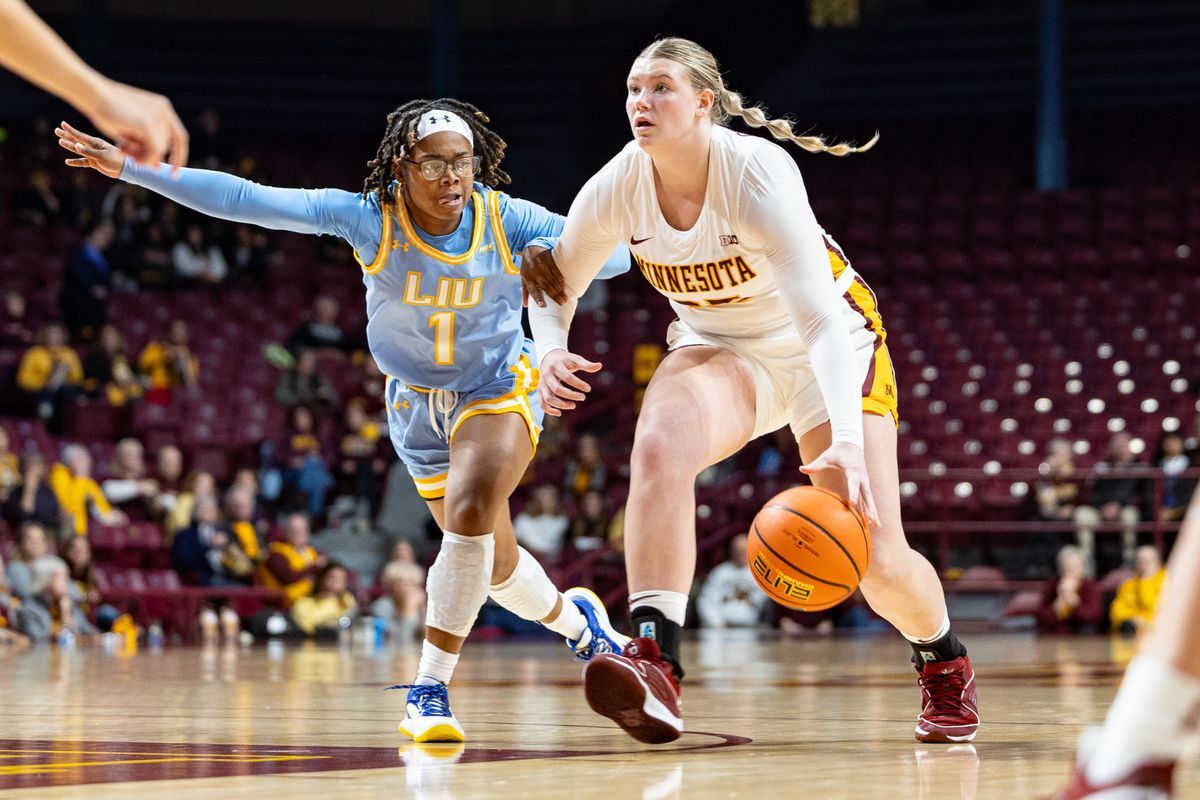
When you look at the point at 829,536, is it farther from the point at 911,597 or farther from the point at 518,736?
the point at 518,736

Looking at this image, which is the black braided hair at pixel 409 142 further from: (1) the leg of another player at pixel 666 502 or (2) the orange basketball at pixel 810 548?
(2) the orange basketball at pixel 810 548

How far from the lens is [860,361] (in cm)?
433

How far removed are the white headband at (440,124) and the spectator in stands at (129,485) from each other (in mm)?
8851

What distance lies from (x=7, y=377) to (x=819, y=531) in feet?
39.9

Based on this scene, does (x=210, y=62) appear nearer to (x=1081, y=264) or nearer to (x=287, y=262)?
(x=287, y=262)

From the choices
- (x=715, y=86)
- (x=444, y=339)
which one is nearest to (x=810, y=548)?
(x=715, y=86)

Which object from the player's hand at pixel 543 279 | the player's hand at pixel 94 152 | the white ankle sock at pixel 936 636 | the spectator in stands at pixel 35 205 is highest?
the spectator in stands at pixel 35 205

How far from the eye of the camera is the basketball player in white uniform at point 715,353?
3.93 m

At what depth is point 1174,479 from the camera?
13094 millimetres

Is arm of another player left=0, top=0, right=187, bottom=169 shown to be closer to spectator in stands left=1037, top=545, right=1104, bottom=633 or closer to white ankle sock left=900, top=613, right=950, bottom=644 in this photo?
white ankle sock left=900, top=613, right=950, bottom=644

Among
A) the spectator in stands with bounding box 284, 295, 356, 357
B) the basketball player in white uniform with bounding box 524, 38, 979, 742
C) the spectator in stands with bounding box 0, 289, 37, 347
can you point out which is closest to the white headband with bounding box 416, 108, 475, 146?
the basketball player in white uniform with bounding box 524, 38, 979, 742

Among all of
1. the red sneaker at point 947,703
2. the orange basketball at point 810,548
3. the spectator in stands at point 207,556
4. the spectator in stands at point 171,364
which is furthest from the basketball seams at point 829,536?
the spectator in stands at point 171,364

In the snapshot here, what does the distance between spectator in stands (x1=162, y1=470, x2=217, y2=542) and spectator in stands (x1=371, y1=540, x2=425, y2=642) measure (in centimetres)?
153

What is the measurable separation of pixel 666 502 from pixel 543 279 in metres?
0.78
